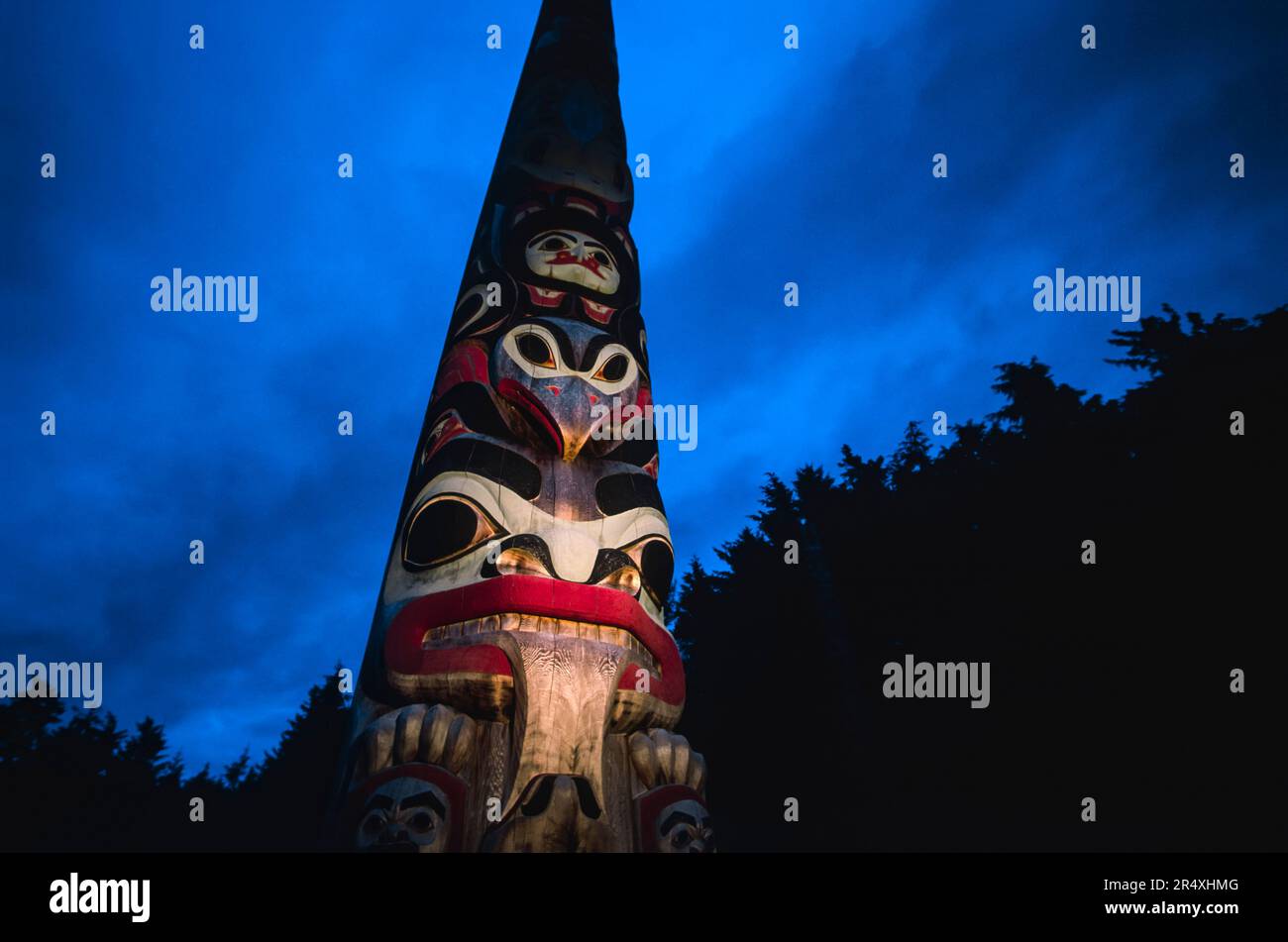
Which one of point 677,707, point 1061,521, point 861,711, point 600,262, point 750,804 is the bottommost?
point 750,804

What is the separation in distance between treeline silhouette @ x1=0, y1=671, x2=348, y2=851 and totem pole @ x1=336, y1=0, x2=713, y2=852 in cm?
675

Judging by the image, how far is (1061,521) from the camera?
26.5 ft

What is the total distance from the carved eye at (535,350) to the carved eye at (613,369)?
0.37 metres

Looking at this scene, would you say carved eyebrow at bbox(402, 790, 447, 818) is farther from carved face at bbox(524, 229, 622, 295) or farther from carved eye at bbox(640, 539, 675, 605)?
carved face at bbox(524, 229, 622, 295)

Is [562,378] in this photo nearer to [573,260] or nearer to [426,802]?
[573,260]

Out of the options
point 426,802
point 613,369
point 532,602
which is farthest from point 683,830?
point 613,369

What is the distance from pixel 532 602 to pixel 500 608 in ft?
0.59

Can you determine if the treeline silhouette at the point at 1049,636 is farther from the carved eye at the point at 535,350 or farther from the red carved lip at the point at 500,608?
the carved eye at the point at 535,350

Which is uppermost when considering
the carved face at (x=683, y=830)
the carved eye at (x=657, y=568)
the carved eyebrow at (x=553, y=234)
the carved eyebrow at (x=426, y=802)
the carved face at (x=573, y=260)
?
the carved eyebrow at (x=553, y=234)

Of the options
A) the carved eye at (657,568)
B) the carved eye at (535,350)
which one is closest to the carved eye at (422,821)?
the carved eye at (657,568)

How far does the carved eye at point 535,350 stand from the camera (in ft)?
17.5
